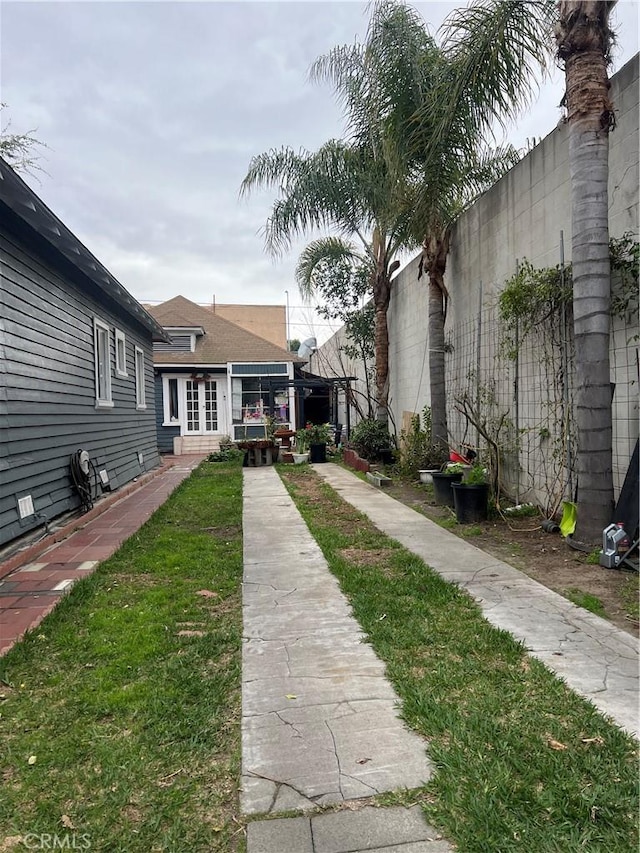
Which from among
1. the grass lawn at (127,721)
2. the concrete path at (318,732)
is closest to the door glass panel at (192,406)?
the grass lawn at (127,721)

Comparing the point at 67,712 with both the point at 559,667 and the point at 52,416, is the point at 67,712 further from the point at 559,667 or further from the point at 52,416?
the point at 52,416

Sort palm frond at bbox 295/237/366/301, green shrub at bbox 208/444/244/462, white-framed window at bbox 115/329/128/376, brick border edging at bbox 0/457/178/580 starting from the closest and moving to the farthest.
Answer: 1. brick border edging at bbox 0/457/178/580
2. white-framed window at bbox 115/329/128/376
3. palm frond at bbox 295/237/366/301
4. green shrub at bbox 208/444/244/462

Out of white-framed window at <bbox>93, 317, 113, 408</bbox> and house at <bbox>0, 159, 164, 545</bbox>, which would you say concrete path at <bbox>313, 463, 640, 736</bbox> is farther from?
white-framed window at <bbox>93, 317, 113, 408</bbox>

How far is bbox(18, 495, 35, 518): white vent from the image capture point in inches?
206

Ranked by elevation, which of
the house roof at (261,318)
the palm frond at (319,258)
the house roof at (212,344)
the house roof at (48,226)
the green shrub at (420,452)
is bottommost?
the green shrub at (420,452)

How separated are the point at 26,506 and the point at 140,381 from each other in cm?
644

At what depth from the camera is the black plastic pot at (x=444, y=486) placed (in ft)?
22.5

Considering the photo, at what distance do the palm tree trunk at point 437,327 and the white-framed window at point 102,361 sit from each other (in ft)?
17.5

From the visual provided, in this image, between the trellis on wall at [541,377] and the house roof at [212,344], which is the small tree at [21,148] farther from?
the trellis on wall at [541,377]

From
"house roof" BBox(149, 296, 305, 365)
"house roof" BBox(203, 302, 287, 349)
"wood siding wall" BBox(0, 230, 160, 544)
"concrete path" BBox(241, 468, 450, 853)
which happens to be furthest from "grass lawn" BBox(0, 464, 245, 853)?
"house roof" BBox(203, 302, 287, 349)

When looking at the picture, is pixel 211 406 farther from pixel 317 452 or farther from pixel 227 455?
pixel 317 452

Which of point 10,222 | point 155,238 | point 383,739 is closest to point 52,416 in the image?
point 10,222

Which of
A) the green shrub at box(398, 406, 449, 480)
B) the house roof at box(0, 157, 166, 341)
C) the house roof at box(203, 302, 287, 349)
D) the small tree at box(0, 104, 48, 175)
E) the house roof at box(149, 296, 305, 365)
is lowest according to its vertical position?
the green shrub at box(398, 406, 449, 480)

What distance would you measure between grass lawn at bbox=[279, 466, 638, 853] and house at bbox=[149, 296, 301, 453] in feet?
45.6
